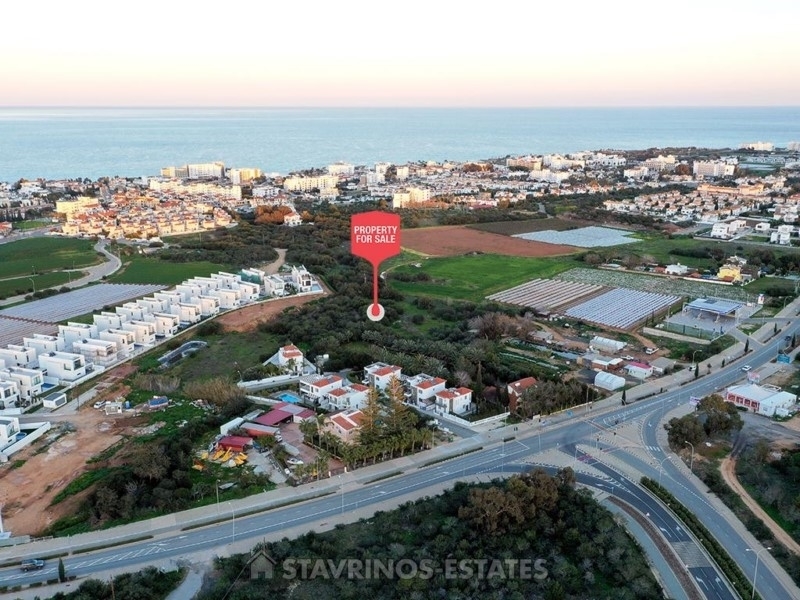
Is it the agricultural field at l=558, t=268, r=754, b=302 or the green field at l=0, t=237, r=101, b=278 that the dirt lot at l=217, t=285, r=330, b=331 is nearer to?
the green field at l=0, t=237, r=101, b=278

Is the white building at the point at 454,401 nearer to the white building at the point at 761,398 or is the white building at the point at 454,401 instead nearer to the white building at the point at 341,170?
the white building at the point at 761,398

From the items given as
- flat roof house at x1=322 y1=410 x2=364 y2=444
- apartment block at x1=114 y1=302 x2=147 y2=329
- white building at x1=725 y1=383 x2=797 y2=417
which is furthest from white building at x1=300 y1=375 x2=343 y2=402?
white building at x1=725 y1=383 x2=797 y2=417

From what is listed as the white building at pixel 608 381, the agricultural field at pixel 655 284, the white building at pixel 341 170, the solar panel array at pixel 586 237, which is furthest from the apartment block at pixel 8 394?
the white building at pixel 341 170

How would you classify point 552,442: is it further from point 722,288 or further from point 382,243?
point 722,288

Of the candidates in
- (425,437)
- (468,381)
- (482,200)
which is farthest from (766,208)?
(425,437)

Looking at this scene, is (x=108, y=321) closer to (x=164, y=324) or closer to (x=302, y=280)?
(x=164, y=324)
